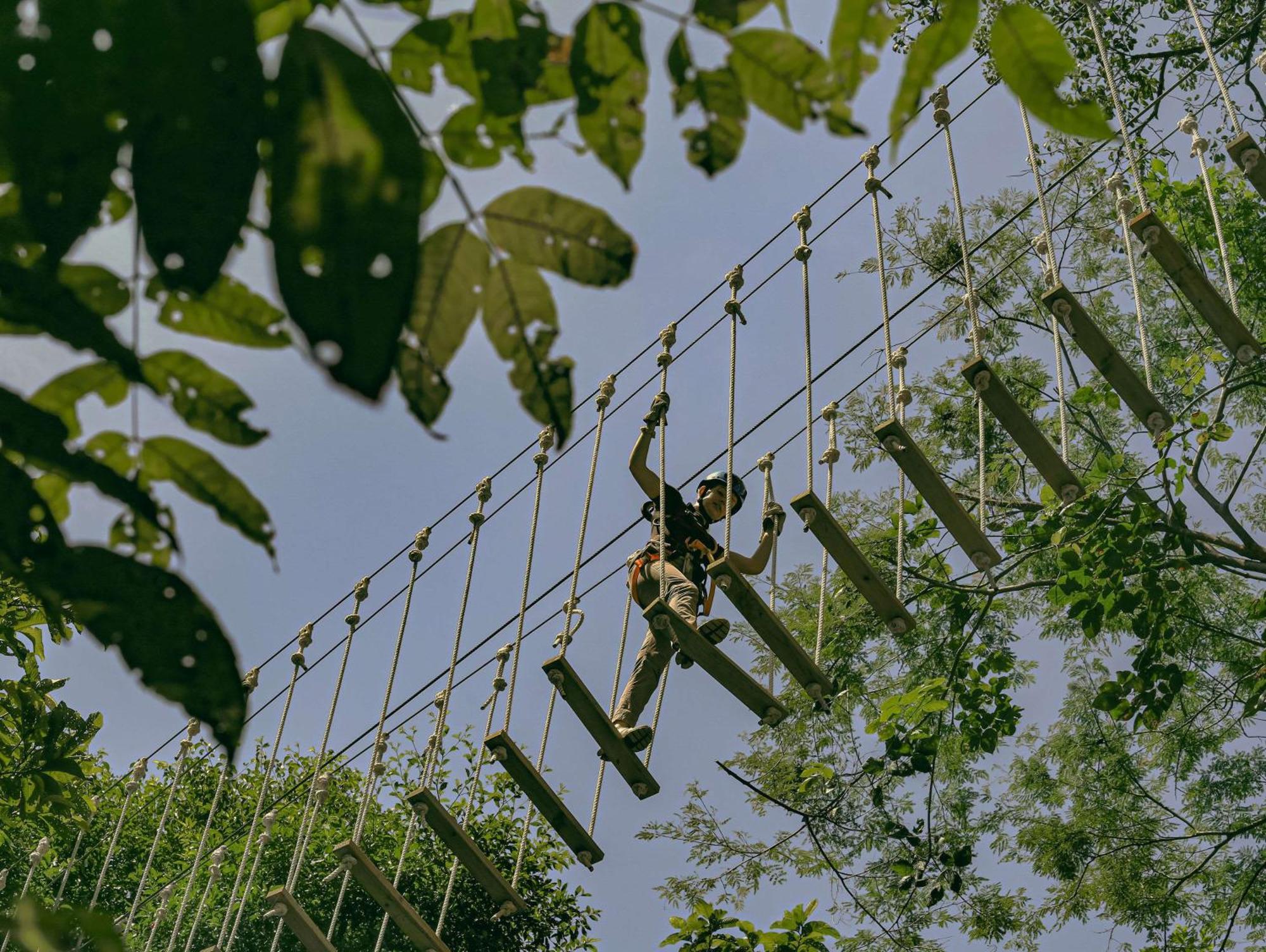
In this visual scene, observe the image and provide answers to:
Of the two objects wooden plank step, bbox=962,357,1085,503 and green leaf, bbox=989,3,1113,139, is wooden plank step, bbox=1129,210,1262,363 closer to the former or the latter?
wooden plank step, bbox=962,357,1085,503

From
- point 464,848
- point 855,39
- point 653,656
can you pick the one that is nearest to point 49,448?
point 855,39

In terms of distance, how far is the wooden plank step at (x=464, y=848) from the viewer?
15.4 feet

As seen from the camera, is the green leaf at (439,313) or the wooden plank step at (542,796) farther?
the wooden plank step at (542,796)

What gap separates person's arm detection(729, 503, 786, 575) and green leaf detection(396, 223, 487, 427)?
4.30 m

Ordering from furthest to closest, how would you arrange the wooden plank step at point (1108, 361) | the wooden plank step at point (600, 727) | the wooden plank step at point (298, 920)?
the wooden plank step at point (298, 920) → the wooden plank step at point (600, 727) → the wooden plank step at point (1108, 361)

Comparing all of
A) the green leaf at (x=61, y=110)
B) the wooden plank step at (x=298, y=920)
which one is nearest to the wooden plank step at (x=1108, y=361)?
the wooden plank step at (x=298, y=920)

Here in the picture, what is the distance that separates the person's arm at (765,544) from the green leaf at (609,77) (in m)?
4.31

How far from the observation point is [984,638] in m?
9.45

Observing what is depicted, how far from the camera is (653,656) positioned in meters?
5.26

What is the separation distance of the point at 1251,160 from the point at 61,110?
3.88 meters

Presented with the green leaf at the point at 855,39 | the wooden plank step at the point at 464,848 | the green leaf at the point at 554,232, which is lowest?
the green leaf at the point at 554,232

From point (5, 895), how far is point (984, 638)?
7330 millimetres

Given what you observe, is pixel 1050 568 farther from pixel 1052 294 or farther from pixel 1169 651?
pixel 1052 294

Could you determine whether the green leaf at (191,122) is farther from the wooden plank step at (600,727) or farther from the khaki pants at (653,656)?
the khaki pants at (653,656)
